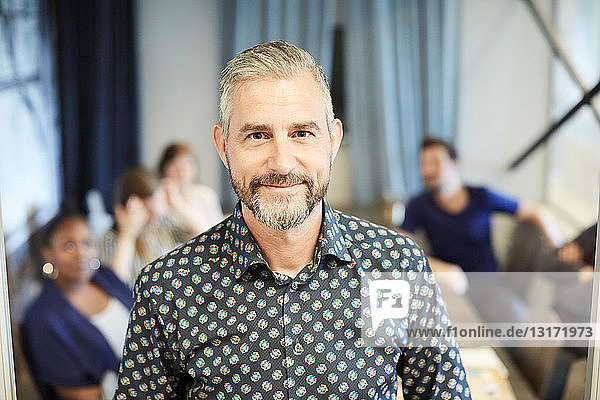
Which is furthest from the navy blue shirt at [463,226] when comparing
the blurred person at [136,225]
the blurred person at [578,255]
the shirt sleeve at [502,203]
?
the blurred person at [136,225]

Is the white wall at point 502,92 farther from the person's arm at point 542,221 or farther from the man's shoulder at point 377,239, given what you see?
the man's shoulder at point 377,239

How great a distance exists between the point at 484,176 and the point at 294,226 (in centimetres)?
74

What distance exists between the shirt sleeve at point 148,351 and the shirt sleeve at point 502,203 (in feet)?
2.73

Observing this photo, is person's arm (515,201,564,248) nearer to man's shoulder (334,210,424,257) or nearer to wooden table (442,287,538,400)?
wooden table (442,287,538,400)

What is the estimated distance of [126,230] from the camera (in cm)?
141

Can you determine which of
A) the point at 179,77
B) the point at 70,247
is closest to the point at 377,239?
the point at 179,77

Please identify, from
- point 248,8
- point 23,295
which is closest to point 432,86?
point 248,8

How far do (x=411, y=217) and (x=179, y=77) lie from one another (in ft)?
1.75

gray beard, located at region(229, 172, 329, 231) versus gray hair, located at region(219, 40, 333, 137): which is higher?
gray hair, located at region(219, 40, 333, 137)

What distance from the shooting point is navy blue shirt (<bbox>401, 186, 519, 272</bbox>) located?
1.39 metres

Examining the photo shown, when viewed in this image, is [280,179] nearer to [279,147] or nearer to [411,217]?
[279,147]

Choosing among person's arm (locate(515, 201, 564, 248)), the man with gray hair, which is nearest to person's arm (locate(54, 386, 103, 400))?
the man with gray hair

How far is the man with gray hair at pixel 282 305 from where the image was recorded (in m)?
0.80

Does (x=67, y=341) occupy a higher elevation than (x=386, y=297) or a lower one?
lower
